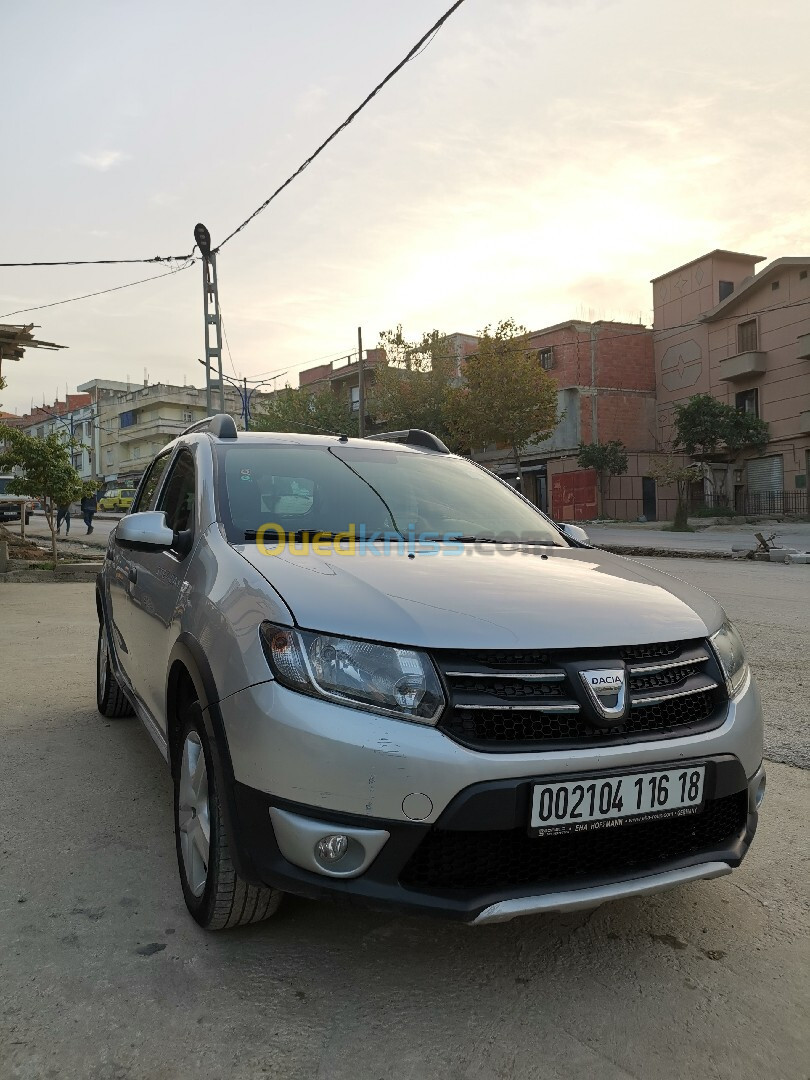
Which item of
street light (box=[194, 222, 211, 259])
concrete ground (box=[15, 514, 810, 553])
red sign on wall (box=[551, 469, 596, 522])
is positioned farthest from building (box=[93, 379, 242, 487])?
street light (box=[194, 222, 211, 259])

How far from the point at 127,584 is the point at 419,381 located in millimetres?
40674

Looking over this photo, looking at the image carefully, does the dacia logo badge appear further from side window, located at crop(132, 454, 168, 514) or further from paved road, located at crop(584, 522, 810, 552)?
paved road, located at crop(584, 522, 810, 552)

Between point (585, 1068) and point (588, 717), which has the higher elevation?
point (588, 717)

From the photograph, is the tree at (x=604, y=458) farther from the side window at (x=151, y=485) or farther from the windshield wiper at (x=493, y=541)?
the windshield wiper at (x=493, y=541)

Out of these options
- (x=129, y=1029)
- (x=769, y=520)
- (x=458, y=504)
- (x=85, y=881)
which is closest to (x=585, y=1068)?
(x=129, y=1029)

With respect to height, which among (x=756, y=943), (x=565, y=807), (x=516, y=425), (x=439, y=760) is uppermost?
(x=516, y=425)

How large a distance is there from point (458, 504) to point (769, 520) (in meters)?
33.2

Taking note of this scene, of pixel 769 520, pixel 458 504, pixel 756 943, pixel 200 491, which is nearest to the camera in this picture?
pixel 756 943

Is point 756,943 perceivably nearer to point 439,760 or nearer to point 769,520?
point 439,760

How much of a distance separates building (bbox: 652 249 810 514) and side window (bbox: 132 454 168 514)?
111 feet

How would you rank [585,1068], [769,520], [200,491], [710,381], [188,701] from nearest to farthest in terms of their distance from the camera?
[585,1068] → [188,701] → [200,491] → [769,520] → [710,381]

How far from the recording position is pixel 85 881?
286 cm

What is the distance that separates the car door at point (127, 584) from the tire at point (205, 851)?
1.16 metres

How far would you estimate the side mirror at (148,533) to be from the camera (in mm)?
3033
